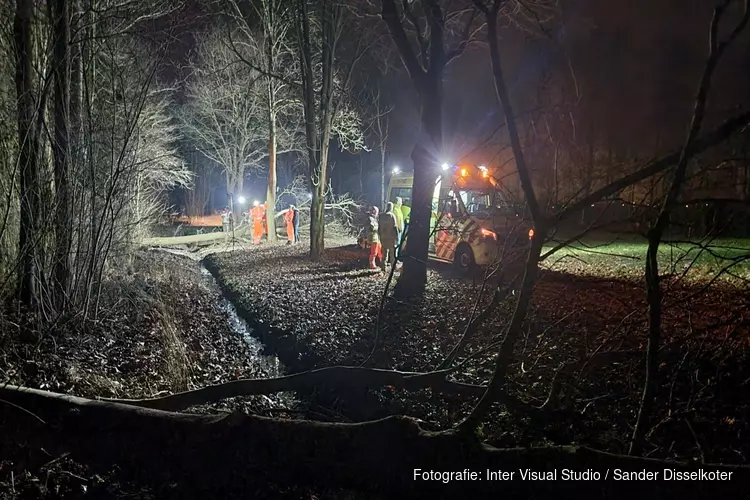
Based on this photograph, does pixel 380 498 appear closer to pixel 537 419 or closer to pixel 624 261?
pixel 537 419

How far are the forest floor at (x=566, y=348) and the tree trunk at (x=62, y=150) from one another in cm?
350

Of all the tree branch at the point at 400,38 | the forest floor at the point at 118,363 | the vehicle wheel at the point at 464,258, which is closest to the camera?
the forest floor at the point at 118,363

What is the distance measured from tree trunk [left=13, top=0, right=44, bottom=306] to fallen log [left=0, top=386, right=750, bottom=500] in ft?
12.2

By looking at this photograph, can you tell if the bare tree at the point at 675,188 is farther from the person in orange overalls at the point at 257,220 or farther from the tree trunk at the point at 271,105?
the person in orange overalls at the point at 257,220

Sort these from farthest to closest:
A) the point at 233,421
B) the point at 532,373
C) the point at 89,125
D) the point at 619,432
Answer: the point at 89,125 → the point at 532,373 → the point at 619,432 → the point at 233,421

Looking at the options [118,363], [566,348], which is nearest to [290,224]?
[118,363]

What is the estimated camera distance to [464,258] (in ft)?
Result: 46.6

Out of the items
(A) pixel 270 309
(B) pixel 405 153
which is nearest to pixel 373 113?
(B) pixel 405 153

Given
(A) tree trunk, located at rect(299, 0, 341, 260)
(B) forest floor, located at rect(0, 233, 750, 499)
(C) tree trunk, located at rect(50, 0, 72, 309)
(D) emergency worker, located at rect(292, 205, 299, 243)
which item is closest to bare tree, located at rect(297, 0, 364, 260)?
(A) tree trunk, located at rect(299, 0, 341, 260)

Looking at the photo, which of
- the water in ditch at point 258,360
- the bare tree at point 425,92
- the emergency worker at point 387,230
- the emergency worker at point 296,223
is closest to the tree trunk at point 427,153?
the bare tree at point 425,92

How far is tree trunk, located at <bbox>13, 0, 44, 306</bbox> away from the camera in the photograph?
694 cm

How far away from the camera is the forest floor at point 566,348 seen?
4711mm

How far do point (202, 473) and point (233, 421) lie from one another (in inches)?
17.3

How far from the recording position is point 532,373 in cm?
613
